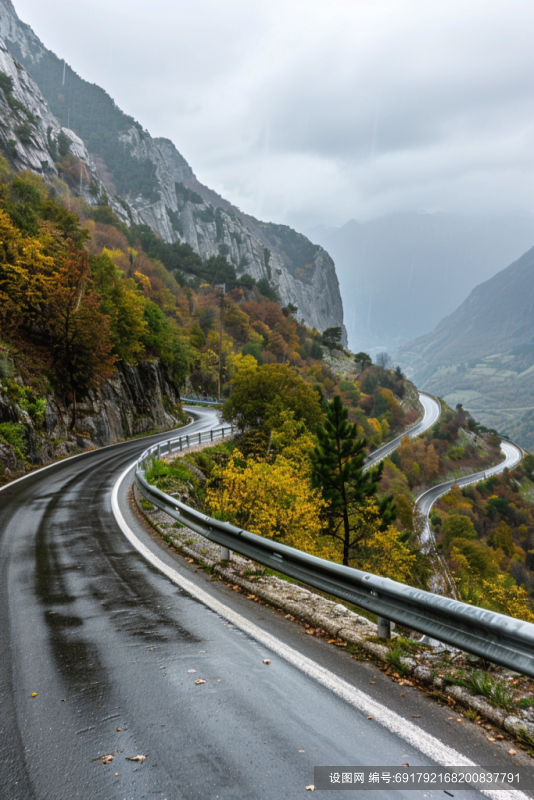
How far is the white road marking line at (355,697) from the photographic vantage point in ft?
7.93

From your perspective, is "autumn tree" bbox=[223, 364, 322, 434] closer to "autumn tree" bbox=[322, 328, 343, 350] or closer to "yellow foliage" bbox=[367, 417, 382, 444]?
"yellow foliage" bbox=[367, 417, 382, 444]

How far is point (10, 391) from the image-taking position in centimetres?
1805

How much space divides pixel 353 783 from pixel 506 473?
410 feet

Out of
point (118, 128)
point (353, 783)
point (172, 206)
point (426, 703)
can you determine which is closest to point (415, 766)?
point (353, 783)

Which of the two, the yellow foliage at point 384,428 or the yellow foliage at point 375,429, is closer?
the yellow foliage at point 375,429

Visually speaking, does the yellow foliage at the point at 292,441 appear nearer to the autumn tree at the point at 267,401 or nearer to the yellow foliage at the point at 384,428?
the autumn tree at the point at 267,401

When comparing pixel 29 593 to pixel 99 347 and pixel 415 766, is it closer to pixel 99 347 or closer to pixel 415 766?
pixel 415 766

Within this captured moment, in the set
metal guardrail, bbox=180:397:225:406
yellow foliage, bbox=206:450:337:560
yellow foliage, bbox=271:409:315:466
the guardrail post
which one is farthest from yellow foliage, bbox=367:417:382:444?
the guardrail post

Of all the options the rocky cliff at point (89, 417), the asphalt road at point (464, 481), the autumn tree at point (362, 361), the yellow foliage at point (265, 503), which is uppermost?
the autumn tree at point (362, 361)

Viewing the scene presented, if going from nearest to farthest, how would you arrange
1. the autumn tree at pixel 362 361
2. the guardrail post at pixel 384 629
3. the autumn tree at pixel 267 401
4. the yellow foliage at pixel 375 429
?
the guardrail post at pixel 384 629 → the autumn tree at pixel 267 401 → the yellow foliage at pixel 375 429 → the autumn tree at pixel 362 361

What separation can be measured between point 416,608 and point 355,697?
37.1 inches

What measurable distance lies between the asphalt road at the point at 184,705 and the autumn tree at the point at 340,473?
81.6 feet

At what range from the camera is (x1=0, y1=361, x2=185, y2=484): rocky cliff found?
670 inches


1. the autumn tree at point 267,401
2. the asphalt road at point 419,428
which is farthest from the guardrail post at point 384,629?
the asphalt road at point 419,428
